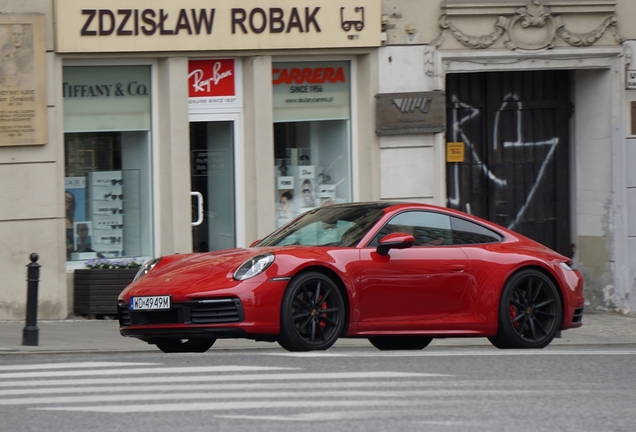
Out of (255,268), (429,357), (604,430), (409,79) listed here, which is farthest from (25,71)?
(604,430)

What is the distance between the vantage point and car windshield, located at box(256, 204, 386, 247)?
9852 millimetres

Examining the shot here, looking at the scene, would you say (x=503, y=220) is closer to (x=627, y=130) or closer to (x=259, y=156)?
(x=627, y=130)

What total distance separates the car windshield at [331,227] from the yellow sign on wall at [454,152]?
21.0 ft

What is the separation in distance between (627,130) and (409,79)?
10.7 feet

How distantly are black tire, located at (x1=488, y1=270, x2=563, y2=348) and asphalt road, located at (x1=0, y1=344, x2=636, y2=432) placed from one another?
760 millimetres

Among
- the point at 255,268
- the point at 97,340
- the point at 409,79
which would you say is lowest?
the point at 97,340

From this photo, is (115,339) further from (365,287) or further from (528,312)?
(528,312)

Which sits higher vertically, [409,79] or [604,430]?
[409,79]

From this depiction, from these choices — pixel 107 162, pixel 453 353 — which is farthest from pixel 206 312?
pixel 107 162

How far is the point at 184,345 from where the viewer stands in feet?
33.6

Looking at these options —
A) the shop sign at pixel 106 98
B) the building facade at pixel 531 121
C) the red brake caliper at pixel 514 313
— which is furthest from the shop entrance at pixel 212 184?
the red brake caliper at pixel 514 313

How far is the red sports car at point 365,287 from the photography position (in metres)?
9.03

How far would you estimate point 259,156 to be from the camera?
15.6 m

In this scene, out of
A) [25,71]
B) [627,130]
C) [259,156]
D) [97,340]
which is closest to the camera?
[97,340]
